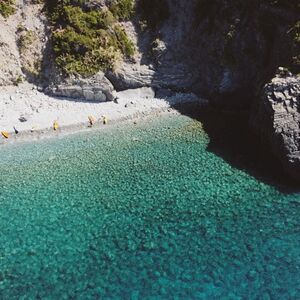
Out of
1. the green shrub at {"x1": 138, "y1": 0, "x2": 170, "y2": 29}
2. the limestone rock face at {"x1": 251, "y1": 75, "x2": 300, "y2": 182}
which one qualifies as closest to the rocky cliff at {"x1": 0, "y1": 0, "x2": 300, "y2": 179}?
the green shrub at {"x1": 138, "y1": 0, "x2": 170, "y2": 29}

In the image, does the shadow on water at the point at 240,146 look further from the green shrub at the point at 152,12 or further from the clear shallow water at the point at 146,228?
the green shrub at the point at 152,12

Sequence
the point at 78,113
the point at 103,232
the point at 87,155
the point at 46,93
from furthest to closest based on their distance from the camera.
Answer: the point at 46,93
the point at 78,113
the point at 87,155
the point at 103,232

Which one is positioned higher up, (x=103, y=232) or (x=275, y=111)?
(x=275, y=111)

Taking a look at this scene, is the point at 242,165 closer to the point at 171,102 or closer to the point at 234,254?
the point at 234,254

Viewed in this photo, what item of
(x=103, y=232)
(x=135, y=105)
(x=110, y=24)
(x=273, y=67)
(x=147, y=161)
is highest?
(x=110, y=24)

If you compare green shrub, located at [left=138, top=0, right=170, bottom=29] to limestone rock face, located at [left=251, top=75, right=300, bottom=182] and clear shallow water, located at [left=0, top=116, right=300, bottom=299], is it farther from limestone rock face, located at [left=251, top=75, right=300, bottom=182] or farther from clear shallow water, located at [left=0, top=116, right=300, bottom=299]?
limestone rock face, located at [left=251, top=75, right=300, bottom=182]

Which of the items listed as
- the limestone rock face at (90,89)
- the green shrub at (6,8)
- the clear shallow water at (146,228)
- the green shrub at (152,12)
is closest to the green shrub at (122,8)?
the green shrub at (152,12)

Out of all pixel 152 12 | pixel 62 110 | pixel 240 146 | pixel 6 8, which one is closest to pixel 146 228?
pixel 240 146

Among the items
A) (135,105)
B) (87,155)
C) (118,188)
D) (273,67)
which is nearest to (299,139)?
(273,67)
